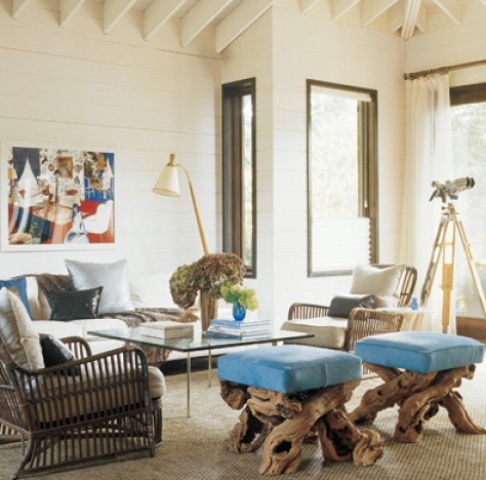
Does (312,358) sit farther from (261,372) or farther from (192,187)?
(192,187)

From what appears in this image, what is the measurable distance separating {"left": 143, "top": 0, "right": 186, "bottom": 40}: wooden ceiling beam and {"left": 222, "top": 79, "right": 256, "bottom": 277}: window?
2.97 feet

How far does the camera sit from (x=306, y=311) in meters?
6.64

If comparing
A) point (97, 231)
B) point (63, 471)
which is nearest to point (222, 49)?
point (97, 231)

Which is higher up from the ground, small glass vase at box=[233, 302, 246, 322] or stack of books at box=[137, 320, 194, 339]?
small glass vase at box=[233, 302, 246, 322]

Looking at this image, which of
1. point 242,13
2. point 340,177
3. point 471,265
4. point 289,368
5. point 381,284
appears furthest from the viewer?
point 340,177

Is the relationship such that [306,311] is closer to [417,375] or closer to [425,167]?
[417,375]

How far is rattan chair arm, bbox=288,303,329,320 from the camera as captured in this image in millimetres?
6566

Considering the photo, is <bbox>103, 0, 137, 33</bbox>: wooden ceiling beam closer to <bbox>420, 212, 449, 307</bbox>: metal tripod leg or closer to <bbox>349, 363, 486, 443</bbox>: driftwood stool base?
<bbox>420, 212, 449, 307</bbox>: metal tripod leg

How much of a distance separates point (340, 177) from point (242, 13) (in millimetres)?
1795

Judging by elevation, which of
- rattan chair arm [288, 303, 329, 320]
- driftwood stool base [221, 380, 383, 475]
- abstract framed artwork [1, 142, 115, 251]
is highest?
abstract framed artwork [1, 142, 115, 251]

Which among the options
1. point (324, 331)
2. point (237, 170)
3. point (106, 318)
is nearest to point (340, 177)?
point (237, 170)

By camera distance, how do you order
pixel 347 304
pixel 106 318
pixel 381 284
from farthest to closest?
pixel 381 284 < pixel 347 304 < pixel 106 318

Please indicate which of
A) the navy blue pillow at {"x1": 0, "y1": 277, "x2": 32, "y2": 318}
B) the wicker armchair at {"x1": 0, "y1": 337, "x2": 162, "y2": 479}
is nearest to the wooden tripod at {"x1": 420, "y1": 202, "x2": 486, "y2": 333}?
the navy blue pillow at {"x1": 0, "y1": 277, "x2": 32, "y2": 318}

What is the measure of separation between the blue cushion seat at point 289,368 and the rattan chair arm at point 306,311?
2.26 metres
